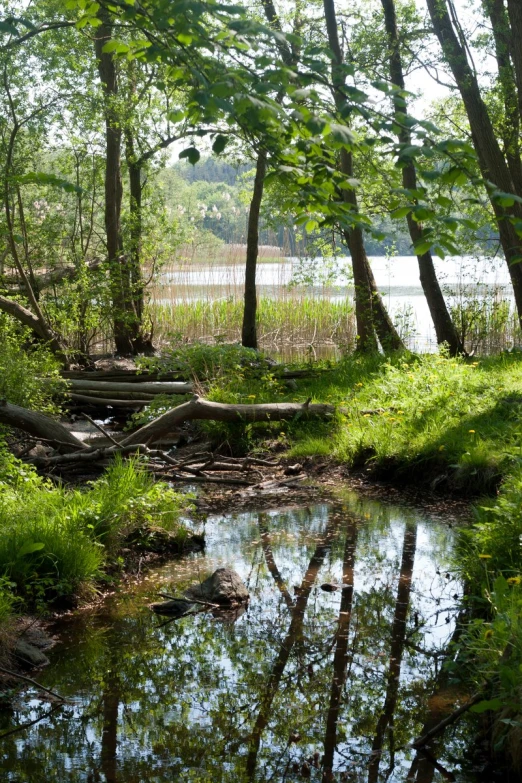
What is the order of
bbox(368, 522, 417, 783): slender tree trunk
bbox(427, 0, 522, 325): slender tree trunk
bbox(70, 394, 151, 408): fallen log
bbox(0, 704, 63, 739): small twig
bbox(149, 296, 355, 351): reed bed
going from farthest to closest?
bbox(149, 296, 355, 351): reed bed → bbox(427, 0, 522, 325): slender tree trunk → bbox(70, 394, 151, 408): fallen log → bbox(0, 704, 63, 739): small twig → bbox(368, 522, 417, 783): slender tree trunk

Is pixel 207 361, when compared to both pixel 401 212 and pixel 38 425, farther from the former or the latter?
pixel 401 212

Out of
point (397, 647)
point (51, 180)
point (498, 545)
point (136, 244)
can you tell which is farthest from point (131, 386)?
point (397, 647)

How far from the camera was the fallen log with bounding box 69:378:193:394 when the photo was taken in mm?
10711

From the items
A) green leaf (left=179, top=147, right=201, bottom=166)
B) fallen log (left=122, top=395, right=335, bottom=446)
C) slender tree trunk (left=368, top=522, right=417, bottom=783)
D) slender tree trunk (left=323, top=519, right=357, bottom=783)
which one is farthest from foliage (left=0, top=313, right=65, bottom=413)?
green leaf (left=179, top=147, right=201, bottom=166)

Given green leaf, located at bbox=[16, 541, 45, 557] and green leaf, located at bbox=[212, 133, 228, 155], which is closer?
green leaf, located at bbox=[212, 133, 228, 155]

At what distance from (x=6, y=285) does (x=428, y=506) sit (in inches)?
423

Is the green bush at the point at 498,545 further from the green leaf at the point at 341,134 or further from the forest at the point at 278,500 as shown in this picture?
the green leaf at the point at 341,134

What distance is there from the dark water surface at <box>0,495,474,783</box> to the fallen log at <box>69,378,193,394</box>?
5213mm

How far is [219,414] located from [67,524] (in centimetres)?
342

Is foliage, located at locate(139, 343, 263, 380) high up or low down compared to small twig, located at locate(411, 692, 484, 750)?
up

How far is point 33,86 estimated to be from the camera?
13430 mm

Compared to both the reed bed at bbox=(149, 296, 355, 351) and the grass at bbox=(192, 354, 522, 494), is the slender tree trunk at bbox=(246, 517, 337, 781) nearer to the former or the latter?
the grass at bbox=(192, 354, 522, 494)

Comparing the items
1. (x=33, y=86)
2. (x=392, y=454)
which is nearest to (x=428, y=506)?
(x=392, y=454)

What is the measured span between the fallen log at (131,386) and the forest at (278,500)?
48 millimetres
